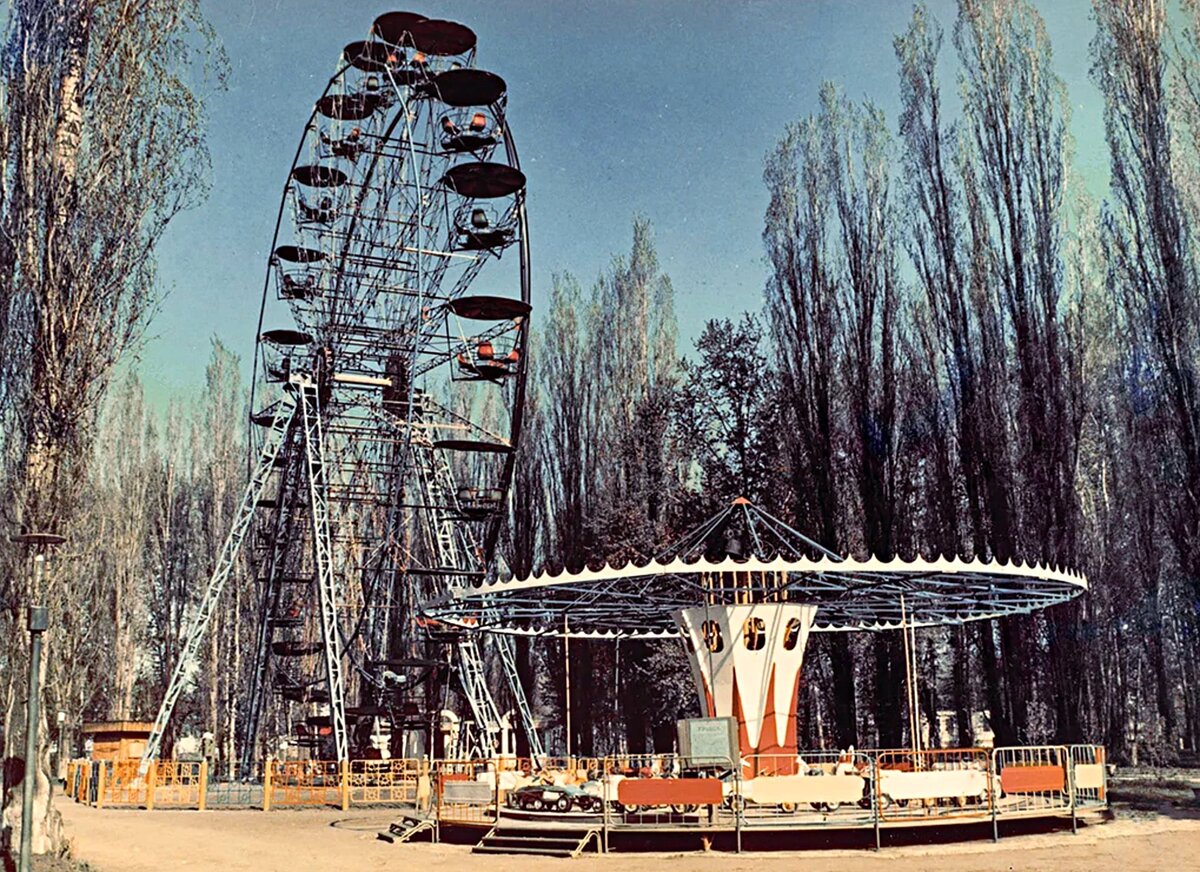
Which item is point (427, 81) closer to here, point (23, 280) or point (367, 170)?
point (367, 170)

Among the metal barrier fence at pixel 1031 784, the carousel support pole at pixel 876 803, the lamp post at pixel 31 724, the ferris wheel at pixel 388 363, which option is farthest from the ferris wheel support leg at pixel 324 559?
the metal barrier fence at pixel 1031 784

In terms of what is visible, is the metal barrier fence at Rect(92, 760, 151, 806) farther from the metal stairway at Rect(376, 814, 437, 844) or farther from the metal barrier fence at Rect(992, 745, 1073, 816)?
the metal barrier fence at Rect(992, 745, 1073, 816)

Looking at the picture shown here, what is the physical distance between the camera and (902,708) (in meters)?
34.7

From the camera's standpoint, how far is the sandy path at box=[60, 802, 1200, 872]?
13.6m

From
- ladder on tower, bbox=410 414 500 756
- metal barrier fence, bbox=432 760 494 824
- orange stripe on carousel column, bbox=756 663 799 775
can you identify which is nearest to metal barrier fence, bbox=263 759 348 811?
ladder on tower, bbox=410 414 500 756

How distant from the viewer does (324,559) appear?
2789 cm

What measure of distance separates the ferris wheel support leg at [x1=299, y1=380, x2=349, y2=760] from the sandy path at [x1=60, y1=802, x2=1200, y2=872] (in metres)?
6.48

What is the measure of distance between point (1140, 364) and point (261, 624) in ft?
79.3

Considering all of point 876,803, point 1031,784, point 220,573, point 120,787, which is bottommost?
point 120,787

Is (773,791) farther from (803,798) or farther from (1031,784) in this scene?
(1031,784)

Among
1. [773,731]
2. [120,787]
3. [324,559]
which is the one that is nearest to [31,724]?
[773,731]

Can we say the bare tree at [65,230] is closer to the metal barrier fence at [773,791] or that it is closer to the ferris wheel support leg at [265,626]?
the metal barrier fence at [773,791]

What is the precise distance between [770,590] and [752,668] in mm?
1468

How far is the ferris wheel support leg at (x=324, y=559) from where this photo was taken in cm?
2598
